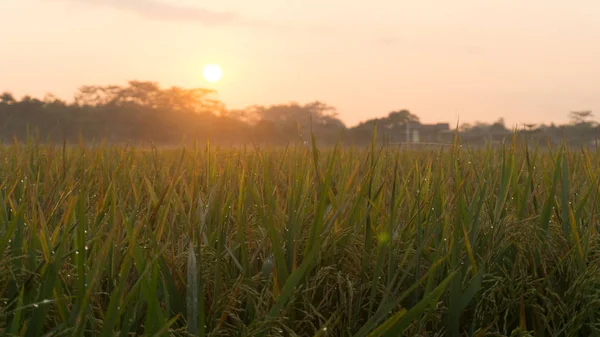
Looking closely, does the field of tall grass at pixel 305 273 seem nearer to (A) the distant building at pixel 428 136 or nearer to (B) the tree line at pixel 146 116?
(A) the distant building at pixel 428 136

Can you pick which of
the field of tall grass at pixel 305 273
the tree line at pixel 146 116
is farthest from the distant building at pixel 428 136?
the tree line at pixel 146 116

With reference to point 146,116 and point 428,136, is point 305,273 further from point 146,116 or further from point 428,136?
point 146,116

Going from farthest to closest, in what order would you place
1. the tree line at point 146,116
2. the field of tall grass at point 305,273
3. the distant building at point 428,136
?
the tree line at point 146,116
the distant building at point 428,136
the field of tall grass at point 305,273

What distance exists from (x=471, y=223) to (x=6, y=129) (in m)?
25.7

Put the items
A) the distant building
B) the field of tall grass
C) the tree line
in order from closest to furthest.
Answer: the field of tall grass → the distant building → the tree line

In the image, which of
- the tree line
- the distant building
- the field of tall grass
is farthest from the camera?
the tree line

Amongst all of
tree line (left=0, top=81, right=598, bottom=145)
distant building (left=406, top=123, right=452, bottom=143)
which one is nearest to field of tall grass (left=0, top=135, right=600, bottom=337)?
distant building (left=406, top=123, right=452, bottom=143)

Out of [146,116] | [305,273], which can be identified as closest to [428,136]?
[305,273]

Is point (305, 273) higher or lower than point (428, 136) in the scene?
lower

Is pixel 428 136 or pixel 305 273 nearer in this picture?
pixel 305 273

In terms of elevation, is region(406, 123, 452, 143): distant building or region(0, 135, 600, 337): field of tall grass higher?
region(406, 123, 452, 143): distant building

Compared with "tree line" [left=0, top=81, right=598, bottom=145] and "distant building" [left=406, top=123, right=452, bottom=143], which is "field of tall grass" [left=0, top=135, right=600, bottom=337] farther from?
"tree line" [left=0, top=81, right=598, bottom=145]

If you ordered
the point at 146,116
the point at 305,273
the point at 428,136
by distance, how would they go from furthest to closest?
the point at 146,116
the point at 428,136
the point at 305,273

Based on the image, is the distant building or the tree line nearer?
the distant building
